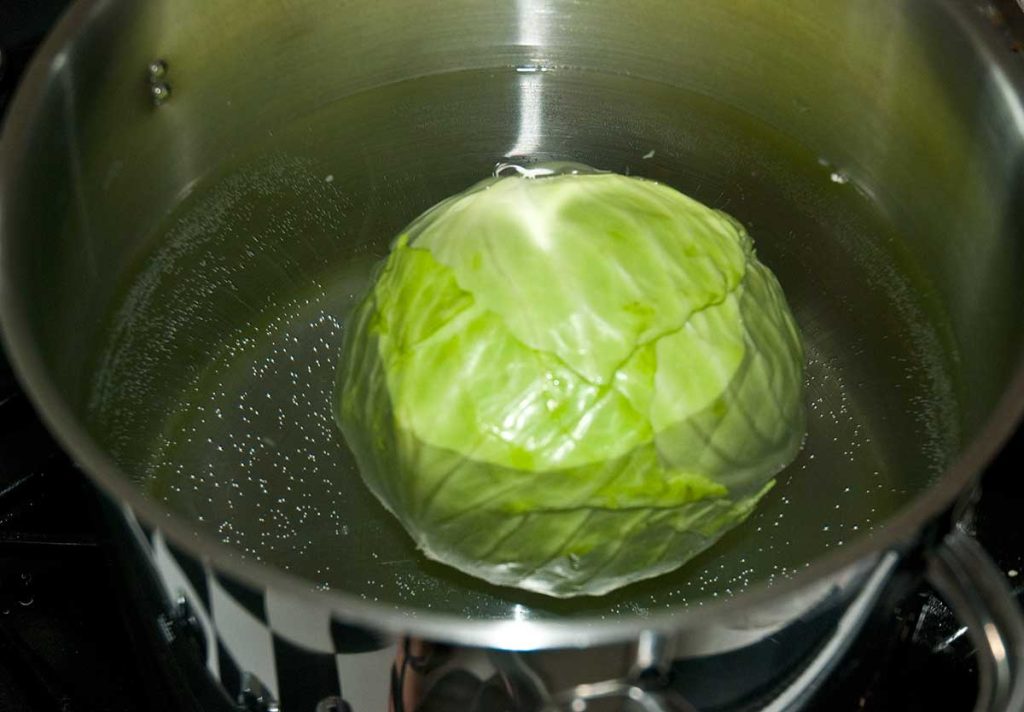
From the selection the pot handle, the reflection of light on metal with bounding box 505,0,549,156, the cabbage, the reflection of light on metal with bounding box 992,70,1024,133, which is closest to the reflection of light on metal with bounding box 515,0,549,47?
the reflection of light on metal with bounding box 505,0,549,156

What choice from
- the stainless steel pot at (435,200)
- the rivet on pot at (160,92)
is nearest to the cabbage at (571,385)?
the stainless steel pot at (435,200)

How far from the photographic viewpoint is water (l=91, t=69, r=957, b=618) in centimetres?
118

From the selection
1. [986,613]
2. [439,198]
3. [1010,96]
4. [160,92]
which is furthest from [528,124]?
[986,613]

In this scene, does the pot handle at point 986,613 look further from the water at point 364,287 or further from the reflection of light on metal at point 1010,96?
the reflection of light on metal at point 1010,96

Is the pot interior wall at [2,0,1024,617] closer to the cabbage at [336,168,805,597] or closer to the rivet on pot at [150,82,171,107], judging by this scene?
the rivet on pot at [150,82,171,107]

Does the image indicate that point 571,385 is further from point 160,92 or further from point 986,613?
point 160,92

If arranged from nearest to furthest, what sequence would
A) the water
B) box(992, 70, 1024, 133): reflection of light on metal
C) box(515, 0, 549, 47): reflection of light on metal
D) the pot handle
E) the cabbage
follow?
the pot handle
the cabbage
box(992, 70, 1024, 133): reflection of light on metal
the water
box(515, 0, 549, 47): reflection of light on metal

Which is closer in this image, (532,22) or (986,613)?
(986,613)

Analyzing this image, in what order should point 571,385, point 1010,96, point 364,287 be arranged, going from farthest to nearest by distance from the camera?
point 364,287
point 1010,96
point 571,385

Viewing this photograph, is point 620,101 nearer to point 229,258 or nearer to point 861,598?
point 229,258

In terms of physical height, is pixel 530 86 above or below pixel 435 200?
above

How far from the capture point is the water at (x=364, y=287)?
1.18 metres

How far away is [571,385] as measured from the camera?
0.95 metres

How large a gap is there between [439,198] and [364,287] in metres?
0.16
